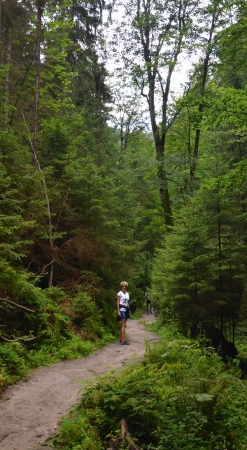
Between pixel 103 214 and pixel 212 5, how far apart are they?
12.1 m

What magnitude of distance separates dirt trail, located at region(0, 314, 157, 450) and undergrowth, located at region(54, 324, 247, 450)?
34 cm

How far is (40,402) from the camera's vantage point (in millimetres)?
5691

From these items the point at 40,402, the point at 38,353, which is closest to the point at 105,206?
the point at 38,353

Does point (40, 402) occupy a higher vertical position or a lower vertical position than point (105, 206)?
lower

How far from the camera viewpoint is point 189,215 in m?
11.1

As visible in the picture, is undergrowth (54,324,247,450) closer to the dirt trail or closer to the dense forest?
the dirt trail

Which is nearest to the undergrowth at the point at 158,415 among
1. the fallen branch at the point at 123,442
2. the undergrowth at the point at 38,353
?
the fallen branch at the point at 123,442

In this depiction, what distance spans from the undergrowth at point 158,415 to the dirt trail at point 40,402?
342mm

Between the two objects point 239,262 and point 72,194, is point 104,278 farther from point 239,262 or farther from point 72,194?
point 239,262

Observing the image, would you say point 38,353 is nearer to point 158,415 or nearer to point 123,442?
point 158,415

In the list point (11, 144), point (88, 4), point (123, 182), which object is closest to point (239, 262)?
point (11, 144)

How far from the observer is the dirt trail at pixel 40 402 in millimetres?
4516

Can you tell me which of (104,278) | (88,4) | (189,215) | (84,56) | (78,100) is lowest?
(104,278)

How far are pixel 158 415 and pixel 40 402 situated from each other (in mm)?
2116
